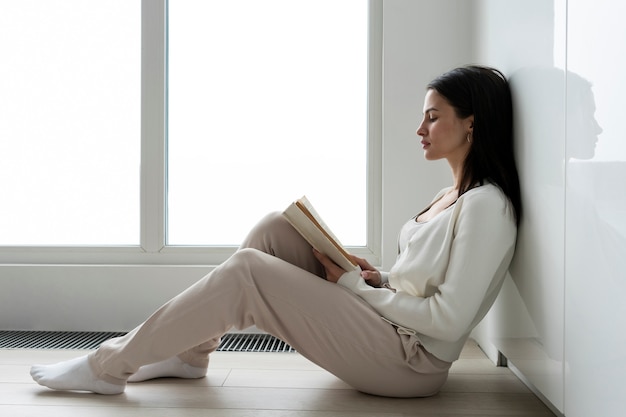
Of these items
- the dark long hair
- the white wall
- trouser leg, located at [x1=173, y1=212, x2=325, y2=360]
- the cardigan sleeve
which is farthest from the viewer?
trouser leg, located at [x1=173, y1=212, x2=325, y2=360]

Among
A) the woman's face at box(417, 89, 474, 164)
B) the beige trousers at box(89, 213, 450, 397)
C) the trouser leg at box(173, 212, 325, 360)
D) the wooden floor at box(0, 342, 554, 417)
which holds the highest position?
the woman's face at box(417, 89, 474, 164)

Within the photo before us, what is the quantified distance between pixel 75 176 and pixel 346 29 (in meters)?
1.44

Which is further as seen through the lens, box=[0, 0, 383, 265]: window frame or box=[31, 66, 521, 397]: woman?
box=[0, 0, 383, 265]: window frame

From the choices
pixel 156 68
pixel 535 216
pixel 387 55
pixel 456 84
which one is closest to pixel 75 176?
pixel 156 68

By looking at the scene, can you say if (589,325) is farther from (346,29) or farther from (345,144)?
(346,29)

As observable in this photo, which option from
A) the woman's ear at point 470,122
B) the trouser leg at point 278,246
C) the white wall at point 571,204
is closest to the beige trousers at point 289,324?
the trouser leg at point 278,246

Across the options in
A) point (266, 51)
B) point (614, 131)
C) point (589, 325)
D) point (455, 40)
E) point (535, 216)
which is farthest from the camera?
point (266, 51)

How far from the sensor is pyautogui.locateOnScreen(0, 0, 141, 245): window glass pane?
10.1ft

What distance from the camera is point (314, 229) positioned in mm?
1736

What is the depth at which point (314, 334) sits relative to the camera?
1.73 metres

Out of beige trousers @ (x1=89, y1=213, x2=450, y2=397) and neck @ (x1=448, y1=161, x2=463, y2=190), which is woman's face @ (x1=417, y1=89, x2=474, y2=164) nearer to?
neck @ (x1=448, y1=161, x2=463, y2=190)

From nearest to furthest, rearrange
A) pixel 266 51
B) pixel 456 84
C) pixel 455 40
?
pixel 456 84, pixel 455 40, pixel 266 51

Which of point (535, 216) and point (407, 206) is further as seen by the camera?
point (407, 206)

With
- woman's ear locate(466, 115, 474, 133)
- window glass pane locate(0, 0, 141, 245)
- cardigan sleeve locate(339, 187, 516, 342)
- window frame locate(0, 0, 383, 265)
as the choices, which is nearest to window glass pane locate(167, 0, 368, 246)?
window frame locate(0, 0, 383, 265)
